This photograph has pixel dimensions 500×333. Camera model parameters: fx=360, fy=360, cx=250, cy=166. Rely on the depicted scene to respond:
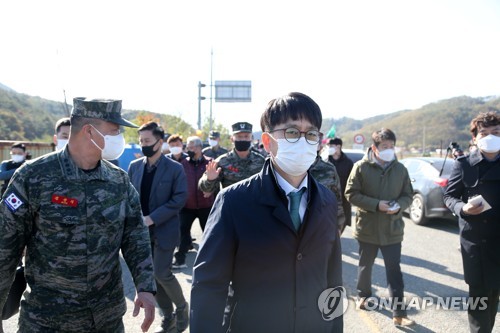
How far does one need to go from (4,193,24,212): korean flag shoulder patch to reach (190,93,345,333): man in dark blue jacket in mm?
1116

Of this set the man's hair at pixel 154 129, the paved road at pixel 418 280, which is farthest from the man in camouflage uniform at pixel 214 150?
the man's hair at pixel 154 129

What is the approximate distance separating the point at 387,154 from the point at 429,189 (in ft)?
18.4

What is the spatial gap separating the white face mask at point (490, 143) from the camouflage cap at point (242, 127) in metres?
2.82

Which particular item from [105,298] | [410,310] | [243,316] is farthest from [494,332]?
[105,298]

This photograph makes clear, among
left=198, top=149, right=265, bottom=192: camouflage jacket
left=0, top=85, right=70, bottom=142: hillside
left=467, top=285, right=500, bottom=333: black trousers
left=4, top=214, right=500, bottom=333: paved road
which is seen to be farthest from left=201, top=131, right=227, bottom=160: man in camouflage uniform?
left=0, top=85, right=70, bottom=142: hillside

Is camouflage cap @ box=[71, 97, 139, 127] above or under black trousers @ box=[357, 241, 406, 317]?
above

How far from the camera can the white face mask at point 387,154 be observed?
4457 mm

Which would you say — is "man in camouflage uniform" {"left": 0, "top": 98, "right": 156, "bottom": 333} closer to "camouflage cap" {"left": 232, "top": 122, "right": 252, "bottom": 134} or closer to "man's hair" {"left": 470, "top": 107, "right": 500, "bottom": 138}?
"camouflage cap" {"left": 232, "top": 122, "right": 252, "bottom": 134}

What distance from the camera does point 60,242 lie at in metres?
2.10

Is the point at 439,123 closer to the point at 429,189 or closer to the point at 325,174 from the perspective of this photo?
the point at 429,189

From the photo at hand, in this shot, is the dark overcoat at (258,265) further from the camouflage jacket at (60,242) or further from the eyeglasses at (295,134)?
the camouflage jacket at (60,242)

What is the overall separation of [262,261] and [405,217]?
400 inches

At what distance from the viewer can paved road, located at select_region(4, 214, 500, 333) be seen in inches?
163

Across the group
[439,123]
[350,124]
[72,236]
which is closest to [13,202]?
[72,236]
